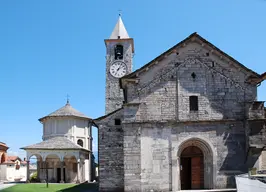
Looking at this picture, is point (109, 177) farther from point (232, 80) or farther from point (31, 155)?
point (31, 155)

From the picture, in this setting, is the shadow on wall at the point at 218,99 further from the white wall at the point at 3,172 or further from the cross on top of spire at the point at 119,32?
the white wall at the point at 3,172

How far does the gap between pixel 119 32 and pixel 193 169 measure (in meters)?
28.2

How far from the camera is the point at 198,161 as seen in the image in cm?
2158

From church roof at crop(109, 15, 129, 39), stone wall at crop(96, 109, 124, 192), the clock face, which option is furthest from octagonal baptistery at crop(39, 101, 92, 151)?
stone wall at crop(96, 109, 124, 192)

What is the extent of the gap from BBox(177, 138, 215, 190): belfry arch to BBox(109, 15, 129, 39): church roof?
26.6 meters

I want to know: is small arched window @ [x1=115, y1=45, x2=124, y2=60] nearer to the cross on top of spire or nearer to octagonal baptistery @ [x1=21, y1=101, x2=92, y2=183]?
the cross on top of spire

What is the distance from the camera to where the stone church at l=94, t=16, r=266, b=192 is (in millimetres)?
20406

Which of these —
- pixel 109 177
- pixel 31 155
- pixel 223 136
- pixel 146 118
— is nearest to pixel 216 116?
pixel 223 136

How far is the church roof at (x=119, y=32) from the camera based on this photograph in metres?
45.2

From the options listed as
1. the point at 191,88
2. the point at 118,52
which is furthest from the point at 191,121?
the point at 118,52

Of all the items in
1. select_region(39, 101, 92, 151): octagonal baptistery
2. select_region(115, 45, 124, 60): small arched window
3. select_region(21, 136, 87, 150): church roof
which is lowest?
select_region(21, 136, 87, 150): church roof

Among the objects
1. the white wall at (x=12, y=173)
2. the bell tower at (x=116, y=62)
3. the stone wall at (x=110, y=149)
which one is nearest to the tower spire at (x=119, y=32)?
the bell tower at (x=116, y=62)

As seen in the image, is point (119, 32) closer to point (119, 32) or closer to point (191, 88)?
point (119, 32)

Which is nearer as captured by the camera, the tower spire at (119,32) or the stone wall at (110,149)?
the stone wall at (110,149)
